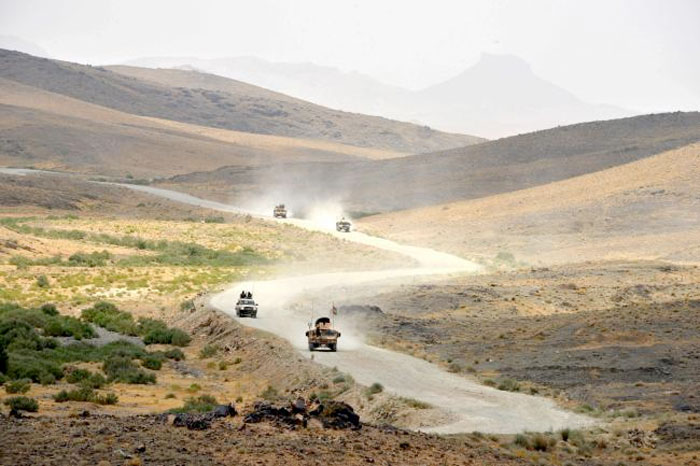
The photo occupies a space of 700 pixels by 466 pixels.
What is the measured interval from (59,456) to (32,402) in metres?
7.02

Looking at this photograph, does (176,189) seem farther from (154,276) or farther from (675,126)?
(154,276)

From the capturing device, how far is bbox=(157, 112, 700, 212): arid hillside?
11788cm

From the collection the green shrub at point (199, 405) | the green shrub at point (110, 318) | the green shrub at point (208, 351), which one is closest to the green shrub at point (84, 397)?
the green shrub at point (199, 405)

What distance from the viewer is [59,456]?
18906mm

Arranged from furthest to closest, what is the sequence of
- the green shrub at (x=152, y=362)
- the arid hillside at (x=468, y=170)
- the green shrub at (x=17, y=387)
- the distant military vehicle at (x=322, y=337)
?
the arid hillside at (x=468, y=170)
the green shrub at (x=152, y=362)
the distant military vehicle at (x=322, y=337)
the green shrub at (x=17, y=387)

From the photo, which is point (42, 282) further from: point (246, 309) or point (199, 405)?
point (199, 405)

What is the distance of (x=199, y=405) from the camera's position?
2691cm

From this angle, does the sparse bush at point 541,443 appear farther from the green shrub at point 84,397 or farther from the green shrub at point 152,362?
the green shrub at point 152,362

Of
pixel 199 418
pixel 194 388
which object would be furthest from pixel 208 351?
pixel 199 418

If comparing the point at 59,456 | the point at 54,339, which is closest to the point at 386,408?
the point at 59,456

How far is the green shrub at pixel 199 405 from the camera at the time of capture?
26.1m

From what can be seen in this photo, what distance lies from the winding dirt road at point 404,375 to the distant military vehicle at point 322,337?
1.13ft

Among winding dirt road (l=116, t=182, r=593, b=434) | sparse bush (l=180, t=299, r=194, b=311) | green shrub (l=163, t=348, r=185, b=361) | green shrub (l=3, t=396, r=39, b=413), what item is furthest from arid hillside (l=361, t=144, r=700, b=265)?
green shrub (l=3, t=396, r=39, b=413)

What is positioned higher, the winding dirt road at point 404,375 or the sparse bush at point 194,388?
the winding dirt road at point 404,375
